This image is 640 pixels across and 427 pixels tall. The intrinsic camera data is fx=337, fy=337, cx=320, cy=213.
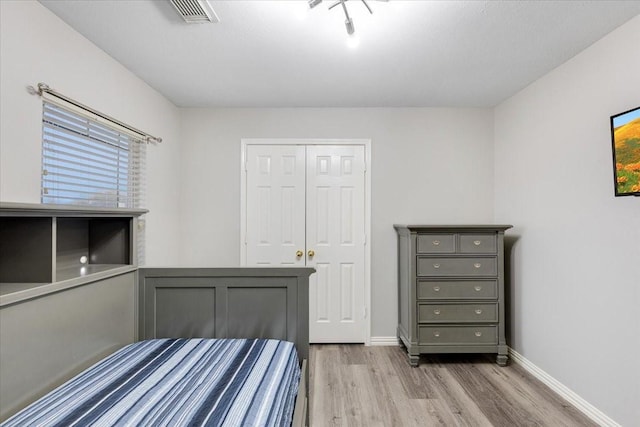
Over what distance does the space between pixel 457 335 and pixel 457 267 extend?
598mm

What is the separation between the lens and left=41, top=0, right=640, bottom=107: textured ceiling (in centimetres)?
186

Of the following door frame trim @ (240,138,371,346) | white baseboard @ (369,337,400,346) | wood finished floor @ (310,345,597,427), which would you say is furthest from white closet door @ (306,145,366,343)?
wood finished floor @ (310,345,597,427)

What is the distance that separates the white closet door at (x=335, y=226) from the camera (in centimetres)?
353

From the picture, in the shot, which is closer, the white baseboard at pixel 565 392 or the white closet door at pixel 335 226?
the white baseboard at pixel 565 392

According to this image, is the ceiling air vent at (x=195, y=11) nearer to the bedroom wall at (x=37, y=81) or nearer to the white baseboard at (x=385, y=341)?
the bedroom wall at (x=37, y=81)

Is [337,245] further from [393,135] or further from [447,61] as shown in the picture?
[447,61]

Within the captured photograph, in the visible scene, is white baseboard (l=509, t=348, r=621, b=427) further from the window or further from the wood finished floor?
the window

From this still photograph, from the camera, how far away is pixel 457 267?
2.99 m

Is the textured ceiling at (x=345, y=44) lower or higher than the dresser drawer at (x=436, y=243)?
higher

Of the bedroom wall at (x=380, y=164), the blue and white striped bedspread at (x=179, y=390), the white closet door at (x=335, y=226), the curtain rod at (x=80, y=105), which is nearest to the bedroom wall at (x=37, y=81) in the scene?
the curtain rod at (x=80, y=105)

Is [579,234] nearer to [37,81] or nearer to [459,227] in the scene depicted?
[459,227]

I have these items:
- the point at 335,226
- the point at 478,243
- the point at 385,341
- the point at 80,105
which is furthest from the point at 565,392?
the point at 80,105

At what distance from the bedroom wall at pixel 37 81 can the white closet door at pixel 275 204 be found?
3.23 ft

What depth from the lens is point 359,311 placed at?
352cm
